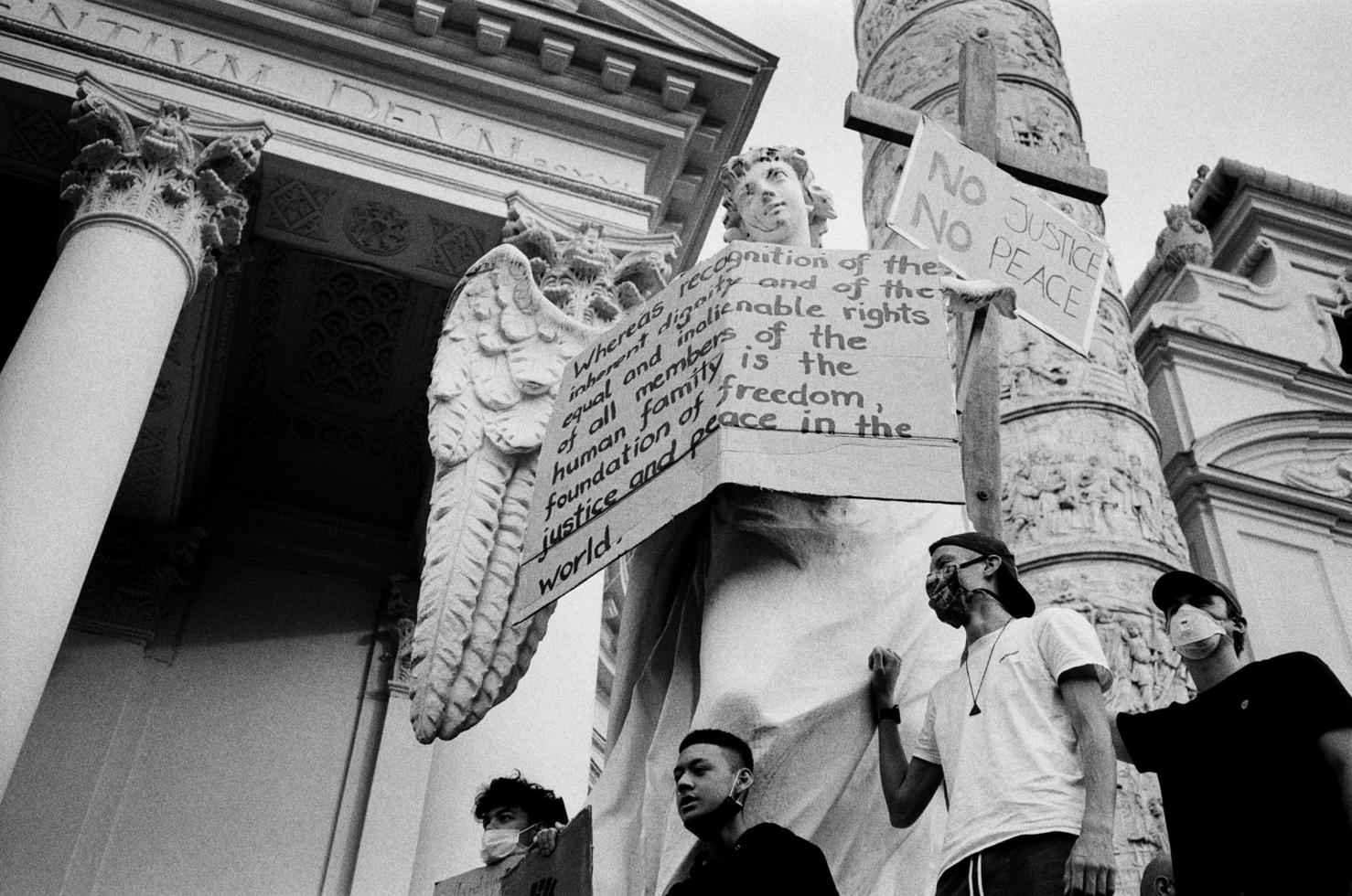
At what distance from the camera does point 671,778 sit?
311 cm

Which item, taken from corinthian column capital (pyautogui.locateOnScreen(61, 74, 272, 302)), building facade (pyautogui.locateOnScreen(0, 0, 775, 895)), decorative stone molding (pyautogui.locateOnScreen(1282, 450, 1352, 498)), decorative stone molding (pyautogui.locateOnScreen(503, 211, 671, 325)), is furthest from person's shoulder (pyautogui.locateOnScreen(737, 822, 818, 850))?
decorative stone molding (pyautogui.locateOnScreen(1282, 450, 1352, 498))

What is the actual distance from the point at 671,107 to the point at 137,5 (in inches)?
149

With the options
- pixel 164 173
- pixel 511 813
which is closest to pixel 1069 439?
pixel 511 813

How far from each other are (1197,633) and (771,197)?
67.2 inches

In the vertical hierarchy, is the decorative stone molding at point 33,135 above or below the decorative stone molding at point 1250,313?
below

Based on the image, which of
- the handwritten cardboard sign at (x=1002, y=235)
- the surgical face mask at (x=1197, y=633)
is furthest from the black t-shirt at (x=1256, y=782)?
the handwritten cardboard sign at (x=1002, y=235)

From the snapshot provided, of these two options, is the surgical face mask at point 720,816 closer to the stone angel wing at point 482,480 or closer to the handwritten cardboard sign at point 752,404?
the handwritten cardboard sign at point 752,404

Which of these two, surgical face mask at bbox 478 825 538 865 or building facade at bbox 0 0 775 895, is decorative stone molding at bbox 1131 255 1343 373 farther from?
surgical face mask at bbox 478 825 538 865

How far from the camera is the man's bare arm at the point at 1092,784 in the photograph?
7.50 feet

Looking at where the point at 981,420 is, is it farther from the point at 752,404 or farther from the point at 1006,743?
the point at 1006,743

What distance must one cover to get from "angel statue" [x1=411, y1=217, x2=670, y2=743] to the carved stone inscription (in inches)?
84.8

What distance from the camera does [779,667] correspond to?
301cm

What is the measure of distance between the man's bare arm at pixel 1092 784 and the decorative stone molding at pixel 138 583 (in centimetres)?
1010

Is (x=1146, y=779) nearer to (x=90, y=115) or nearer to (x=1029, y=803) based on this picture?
(x=1029, y=803)
